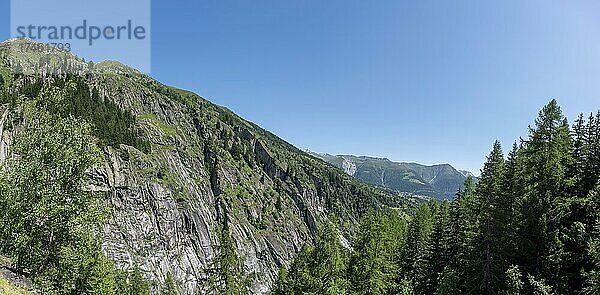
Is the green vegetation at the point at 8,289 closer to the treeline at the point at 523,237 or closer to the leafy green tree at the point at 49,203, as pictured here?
the leafy green tree at the point at 49,203

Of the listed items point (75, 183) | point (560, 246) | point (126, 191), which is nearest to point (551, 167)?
Result: point (560, 246)

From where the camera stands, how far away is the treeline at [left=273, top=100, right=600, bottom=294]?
26172 mm

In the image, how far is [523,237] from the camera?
1155 inches

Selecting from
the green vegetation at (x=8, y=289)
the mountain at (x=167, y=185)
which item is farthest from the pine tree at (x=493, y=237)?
the mountain at (x=167, y=185)

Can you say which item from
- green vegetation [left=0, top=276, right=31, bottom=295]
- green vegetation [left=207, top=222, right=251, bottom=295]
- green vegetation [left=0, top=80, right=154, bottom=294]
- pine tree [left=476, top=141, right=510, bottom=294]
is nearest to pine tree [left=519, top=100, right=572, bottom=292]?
pine tree [left=476, top=141, right=510, bottom=294]

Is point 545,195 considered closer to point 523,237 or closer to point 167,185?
point 523,237

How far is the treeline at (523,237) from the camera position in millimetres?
26172

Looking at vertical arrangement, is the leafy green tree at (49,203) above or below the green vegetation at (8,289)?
above

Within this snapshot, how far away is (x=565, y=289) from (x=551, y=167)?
8.36m

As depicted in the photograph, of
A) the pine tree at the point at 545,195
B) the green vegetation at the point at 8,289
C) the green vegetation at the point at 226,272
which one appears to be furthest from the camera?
the green vegetation at the point at 226,272

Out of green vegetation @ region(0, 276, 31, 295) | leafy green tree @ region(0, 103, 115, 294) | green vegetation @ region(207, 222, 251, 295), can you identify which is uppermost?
leafy green tree @ region(0, 103, 115, 294)

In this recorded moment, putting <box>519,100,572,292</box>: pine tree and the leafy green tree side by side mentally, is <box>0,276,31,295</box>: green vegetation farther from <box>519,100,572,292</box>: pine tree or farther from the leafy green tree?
<box>519,100,572,292</box>: pine tree

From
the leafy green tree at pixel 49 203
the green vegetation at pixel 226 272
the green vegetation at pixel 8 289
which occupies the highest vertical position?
the leafy green tree at pixel 49 203

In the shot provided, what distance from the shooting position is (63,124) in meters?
24.2
